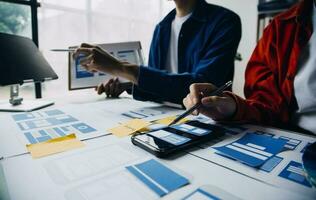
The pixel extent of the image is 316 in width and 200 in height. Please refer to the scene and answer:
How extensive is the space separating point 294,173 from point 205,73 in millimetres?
612

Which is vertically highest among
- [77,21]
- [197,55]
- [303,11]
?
[77,21]

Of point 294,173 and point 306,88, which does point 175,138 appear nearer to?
point 294,173

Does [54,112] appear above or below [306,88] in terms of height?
below

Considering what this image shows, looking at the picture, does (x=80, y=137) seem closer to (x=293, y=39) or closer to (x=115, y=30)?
(x=293, y=39)

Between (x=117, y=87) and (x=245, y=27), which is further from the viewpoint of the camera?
(x=245, y=27)

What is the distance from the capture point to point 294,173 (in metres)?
0.44

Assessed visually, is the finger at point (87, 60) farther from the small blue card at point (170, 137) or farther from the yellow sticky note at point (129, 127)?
the small blue card at point (170, 137)

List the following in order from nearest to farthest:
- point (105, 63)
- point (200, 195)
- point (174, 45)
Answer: point (200, 195)
point (105, 63)
point (174, 45)

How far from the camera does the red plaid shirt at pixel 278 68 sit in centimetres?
83

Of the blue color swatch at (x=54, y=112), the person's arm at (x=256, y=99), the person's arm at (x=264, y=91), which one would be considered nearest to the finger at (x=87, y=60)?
the blue color swatch at (x=54, y=112)

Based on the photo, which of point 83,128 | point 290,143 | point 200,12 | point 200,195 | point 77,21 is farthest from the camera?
point 77,21

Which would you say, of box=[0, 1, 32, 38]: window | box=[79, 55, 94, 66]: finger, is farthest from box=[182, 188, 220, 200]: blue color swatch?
box=[0, 1, 32, 38]: window

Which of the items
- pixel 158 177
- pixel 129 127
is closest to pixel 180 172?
pixel 158 177

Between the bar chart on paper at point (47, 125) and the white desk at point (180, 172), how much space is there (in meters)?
0.08
